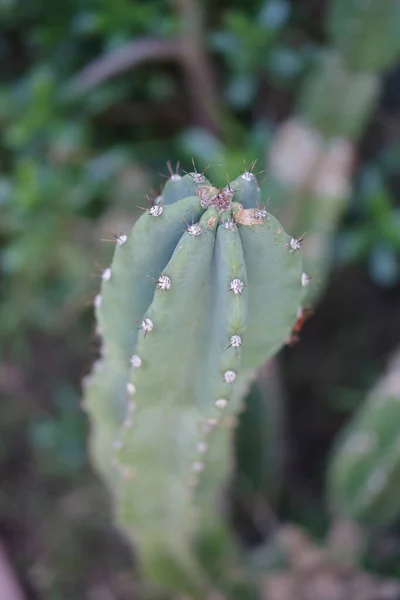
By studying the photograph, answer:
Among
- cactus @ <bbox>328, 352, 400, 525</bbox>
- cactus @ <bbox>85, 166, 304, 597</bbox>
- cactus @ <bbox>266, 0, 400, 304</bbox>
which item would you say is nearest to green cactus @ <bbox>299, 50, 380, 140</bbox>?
cactus @ <bbox>266, 0, 400, 304</bbox>

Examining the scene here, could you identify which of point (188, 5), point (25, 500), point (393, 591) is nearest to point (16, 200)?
point (188, 5)

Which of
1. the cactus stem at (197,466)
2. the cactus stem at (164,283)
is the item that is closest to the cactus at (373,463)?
the cactus stem at (197,466)

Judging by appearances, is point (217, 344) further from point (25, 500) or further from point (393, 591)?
point (25, 500)

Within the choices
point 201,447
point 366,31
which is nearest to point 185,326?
point 201,447

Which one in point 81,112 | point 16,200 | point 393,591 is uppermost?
point 81,112

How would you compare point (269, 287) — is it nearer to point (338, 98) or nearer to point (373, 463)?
point (373, 463)

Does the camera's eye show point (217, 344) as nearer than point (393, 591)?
Yes

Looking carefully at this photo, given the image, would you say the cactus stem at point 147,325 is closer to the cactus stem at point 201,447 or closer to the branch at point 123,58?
the cactus stem at point 201,447
